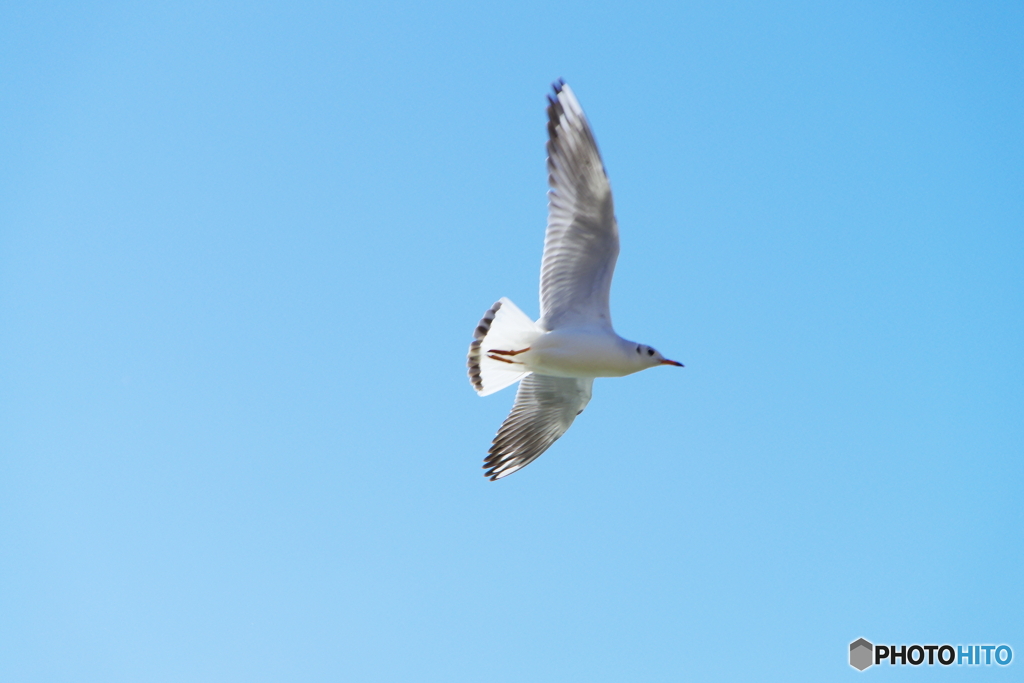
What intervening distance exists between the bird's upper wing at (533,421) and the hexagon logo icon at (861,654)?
4.22 metres

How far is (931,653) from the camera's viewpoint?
10.7 m

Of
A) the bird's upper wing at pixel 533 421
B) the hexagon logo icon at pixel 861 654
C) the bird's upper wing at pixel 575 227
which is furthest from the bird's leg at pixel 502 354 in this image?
the hexagon logo icon at pixel 861 654

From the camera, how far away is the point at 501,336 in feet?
28.0

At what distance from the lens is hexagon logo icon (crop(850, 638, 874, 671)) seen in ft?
36.8

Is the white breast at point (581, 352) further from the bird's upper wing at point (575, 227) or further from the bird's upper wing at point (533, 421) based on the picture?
the bird's upper wing at point (533, 421)

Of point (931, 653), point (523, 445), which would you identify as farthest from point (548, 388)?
point (931, 653)

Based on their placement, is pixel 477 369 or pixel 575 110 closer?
pixel 575 110

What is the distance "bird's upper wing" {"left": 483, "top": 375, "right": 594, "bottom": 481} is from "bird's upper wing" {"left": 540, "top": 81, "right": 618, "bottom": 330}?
2.61 feet

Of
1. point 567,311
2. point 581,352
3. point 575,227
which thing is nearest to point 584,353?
point 581,352

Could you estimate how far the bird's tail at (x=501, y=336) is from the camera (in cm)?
848

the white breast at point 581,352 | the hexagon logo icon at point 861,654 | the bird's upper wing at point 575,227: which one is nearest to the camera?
the bird's upper wing at point 575,227

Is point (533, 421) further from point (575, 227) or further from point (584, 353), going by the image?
point (575, 227)

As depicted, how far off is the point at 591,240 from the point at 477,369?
4.35 feet

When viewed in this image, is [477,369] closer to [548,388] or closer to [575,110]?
[548,388]
